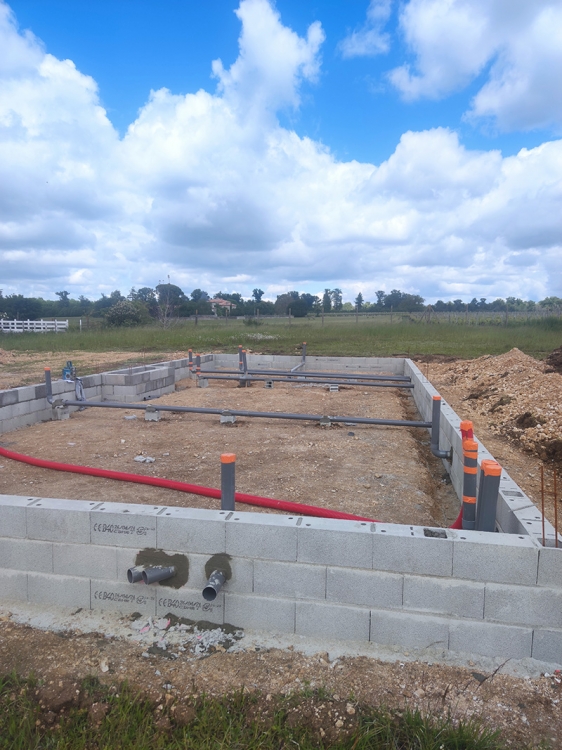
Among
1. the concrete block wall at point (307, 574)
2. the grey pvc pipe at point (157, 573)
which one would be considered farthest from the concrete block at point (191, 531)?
the grey pvc pipe at point (157, 573)

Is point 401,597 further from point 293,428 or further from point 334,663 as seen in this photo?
point 293,428

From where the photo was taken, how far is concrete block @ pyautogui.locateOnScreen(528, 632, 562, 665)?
2.79 meters

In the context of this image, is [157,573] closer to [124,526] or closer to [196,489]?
[124,526]

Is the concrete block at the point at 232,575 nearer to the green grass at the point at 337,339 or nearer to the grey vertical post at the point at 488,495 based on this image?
the grey vertical post at the point at 488,495

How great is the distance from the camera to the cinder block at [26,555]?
3391mm

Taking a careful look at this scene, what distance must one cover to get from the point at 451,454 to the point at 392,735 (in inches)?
152

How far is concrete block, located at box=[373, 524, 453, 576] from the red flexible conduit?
0.28 meters

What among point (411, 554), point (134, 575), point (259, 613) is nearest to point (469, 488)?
point (411, 554)

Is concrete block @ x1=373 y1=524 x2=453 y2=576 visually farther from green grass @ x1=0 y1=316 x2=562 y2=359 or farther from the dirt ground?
green grass @ x1=0 y1=316 x2=562 y2=359

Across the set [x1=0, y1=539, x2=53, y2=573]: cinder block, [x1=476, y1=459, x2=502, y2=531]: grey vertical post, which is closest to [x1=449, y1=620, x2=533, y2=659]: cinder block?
[x1=476, y1=459, x2=502, y2=531]: grey vertical post

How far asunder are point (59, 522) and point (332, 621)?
6.22 feet

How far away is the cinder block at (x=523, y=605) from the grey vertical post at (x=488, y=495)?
1.58 feet

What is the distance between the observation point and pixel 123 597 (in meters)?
3.30

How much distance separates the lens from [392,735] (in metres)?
2.36
